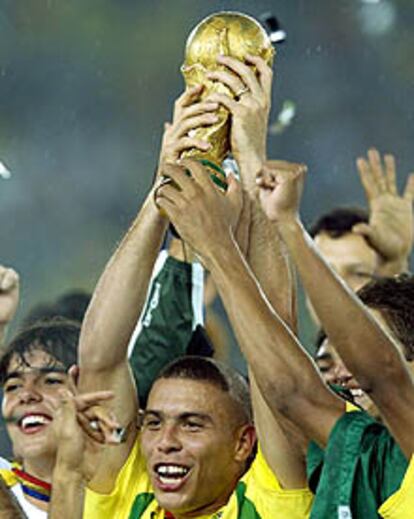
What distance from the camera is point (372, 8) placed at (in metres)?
10.9

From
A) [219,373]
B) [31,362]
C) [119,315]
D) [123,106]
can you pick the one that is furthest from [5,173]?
Result: [119,315]

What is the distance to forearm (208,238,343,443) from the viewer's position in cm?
319

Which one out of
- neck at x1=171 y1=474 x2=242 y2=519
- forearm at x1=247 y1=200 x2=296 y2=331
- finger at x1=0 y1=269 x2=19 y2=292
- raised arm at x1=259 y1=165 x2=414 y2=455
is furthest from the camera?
finger at x1=0 y1=269 x2=19 y2=292

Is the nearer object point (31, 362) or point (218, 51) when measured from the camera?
point (218, 51)

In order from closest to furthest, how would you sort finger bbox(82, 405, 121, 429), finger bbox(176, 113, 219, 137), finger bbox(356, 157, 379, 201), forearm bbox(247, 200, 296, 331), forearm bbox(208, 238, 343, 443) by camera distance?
forearm bbox(208, 238, 343, 443), finger bbox(176, 113, 219, 137), forearm bbox(247, 200, 296, 331), finger bbox(82, 405, 121, 429), finger bbox(356, 157, 379, 201)

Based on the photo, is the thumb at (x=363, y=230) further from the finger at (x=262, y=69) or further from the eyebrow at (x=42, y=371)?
the finger at (x=262, y=69)

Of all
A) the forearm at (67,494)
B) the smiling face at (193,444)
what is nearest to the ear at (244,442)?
the smiling face at (193,444)

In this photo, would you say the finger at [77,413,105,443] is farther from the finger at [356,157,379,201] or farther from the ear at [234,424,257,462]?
the finger at [356,157,379,201]

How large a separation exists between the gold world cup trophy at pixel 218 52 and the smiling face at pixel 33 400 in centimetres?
127

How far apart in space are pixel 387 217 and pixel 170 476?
6.76 feet

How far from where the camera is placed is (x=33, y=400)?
4672mm

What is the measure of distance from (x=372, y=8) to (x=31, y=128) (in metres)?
2.28

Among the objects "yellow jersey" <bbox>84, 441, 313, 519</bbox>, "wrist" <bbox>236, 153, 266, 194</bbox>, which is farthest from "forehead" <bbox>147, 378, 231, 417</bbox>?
"wrist" <bbox>236, 153, 266, 194</bbox>

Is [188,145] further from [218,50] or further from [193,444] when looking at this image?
[193,444]
